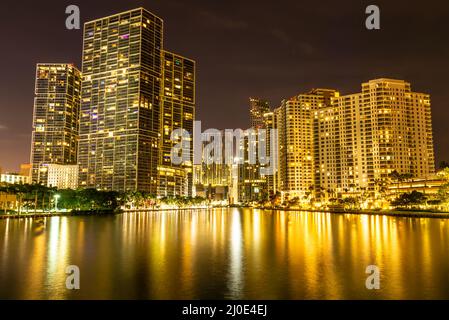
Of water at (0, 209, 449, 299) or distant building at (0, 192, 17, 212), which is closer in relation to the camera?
water at (0, 209, 449, 299)

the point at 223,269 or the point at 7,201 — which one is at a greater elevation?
the point at 7,201

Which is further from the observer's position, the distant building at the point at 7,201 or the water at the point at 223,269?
the distant building at the point at 7,201

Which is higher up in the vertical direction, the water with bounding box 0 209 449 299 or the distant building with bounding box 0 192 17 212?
the distant building with bounding box 0 192 17 212

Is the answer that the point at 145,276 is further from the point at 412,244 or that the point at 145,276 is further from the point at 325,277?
the point at 412,244

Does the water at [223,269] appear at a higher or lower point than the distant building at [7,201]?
lower

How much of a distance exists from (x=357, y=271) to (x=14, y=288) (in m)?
25.9

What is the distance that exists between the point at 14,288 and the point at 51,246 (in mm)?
21658

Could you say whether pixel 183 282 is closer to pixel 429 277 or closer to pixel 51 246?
pixel 429 277

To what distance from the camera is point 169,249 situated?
45312 millimetres

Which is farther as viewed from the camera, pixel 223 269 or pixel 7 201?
pixel 7 201
